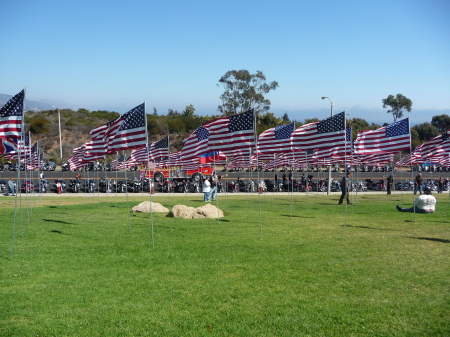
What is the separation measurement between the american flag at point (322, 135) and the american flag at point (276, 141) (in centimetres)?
261

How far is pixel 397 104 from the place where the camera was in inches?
4250

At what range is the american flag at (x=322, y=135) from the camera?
2098 centimetres

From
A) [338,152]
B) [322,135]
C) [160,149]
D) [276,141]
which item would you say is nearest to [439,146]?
[338,152]

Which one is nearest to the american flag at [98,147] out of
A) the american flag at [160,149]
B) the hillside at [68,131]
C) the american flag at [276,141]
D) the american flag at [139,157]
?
the american flag at [276,141]

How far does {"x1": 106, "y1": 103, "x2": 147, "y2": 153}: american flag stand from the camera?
1722 centimetres

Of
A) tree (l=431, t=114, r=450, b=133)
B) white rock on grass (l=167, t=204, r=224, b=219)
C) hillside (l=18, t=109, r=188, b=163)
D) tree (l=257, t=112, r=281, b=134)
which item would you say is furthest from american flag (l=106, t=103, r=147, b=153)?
tree (l=431, t=114, r=450, b=133)

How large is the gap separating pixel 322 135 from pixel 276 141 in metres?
5.08

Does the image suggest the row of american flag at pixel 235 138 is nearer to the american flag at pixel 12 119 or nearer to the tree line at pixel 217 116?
the american flag at pixel 12 119

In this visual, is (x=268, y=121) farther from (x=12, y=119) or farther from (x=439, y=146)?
(x=12, y=119)

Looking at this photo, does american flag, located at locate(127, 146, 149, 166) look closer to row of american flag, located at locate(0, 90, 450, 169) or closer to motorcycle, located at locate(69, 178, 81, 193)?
row of american flag, located at locate(0, 90, 450, 169)

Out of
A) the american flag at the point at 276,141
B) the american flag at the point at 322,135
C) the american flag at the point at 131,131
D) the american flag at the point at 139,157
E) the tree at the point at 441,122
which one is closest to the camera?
the american flag at the point at 131,131

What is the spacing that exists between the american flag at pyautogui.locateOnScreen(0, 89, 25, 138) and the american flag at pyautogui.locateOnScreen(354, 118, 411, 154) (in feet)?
50.1

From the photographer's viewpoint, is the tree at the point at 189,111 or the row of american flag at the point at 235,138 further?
the tree at the point at 189,111

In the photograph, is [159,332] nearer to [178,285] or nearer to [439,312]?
[178,285]
